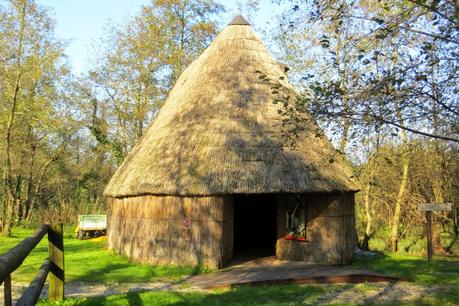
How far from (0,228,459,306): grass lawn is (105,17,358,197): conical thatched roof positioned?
6.63 ft

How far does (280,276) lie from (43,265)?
21.2 ft

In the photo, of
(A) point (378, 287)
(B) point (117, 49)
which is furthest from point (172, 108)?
→ (B) point (117, 49)

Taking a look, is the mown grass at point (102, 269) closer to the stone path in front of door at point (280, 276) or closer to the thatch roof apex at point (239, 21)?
Answer: the stone path in front of door at point (280, 276)

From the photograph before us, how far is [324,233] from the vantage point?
12.2m

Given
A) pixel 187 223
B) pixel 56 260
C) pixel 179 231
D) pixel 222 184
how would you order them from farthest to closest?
pixel 179 231 → pixel 187 223 → pixel 222 184 → pixel 56 260

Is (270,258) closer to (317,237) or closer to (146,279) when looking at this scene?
(317,237)

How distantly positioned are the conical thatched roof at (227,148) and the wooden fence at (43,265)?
19.8ft

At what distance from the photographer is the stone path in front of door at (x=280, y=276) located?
9538 mm

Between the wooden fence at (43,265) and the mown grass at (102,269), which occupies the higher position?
the wooden fence at (43,265)

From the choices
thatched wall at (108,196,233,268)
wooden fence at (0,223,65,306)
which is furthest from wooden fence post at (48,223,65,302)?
thatched wall at (108,196,233,268)

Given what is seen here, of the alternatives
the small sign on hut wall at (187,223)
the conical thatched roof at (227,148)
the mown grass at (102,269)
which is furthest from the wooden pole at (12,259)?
the small sign on hut wall at (187,223)

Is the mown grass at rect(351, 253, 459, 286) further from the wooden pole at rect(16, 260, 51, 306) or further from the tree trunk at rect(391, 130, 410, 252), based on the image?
the wooden pole at rect(16, 260, 51, 306)

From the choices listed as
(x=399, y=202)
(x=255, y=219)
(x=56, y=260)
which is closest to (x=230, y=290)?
(x=56, y=260)

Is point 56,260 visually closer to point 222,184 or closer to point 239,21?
point 222,184
